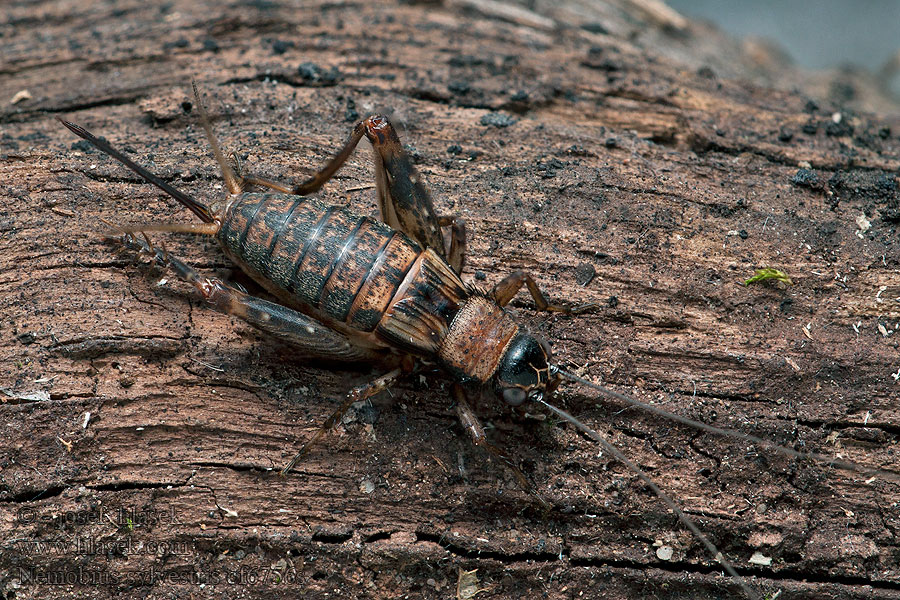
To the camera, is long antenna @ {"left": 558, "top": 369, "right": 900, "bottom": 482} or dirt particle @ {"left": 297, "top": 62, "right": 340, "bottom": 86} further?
dirt particle @ {"left": 297, "top": 62, "right": 340, "bottom": 86}

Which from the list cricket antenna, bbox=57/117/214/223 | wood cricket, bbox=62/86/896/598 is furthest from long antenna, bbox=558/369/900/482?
cricket antenna, bbox=57/117/214/223

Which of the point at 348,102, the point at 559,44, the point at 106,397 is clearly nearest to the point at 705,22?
the point at 559,44

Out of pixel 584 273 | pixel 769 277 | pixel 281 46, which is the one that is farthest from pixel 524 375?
pixel 281 46

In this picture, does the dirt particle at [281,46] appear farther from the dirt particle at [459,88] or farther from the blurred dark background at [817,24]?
the blurred dark background at [817,24]

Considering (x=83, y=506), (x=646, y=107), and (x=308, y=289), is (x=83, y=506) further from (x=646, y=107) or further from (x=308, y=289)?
(x=646, y=107)

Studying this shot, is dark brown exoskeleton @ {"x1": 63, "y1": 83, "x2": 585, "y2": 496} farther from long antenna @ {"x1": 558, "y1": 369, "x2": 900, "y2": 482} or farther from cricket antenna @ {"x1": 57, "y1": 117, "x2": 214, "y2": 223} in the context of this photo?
long antenna @ {"x1": 558, "y1": 369, "x2": 900, "y2": 482}

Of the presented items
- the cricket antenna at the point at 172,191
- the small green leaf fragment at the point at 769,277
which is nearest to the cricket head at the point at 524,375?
the small green leaf fragment at the point at 769,277

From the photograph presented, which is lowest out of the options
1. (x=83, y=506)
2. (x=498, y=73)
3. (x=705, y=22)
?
(x=83, y=506)
